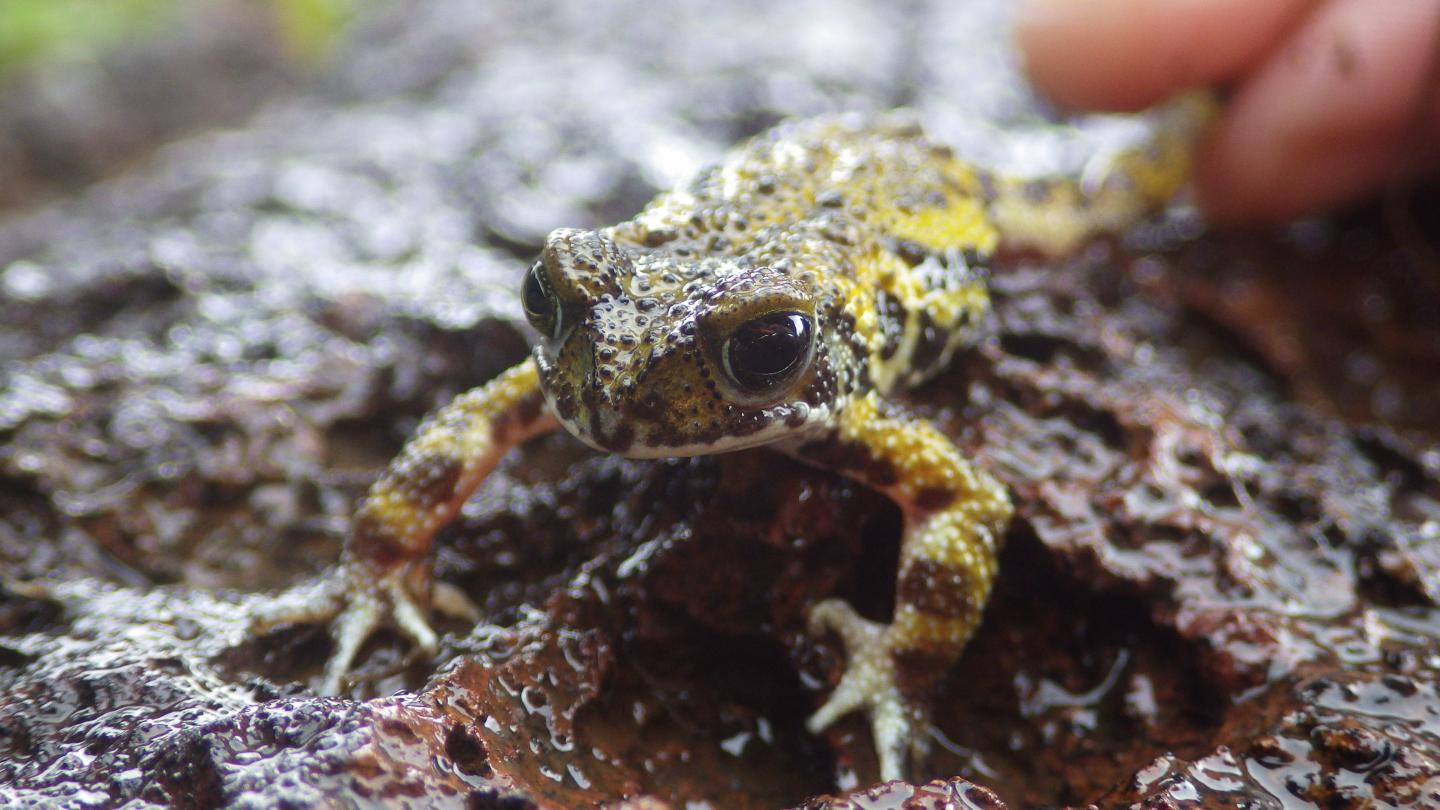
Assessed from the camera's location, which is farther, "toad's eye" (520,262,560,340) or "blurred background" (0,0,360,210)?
"blurred background" (0,0,360,210)

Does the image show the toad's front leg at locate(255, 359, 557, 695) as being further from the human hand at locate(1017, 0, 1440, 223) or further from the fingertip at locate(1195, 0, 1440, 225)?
the fingertip at locate(1195, 0, 1440, 225)

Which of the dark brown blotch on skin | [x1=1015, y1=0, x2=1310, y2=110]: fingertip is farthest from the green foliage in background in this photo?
the dark brown blotch on skin

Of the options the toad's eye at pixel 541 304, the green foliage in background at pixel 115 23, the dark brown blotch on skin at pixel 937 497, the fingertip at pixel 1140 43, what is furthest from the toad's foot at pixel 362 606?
the green foliage in background at pixel 115 23

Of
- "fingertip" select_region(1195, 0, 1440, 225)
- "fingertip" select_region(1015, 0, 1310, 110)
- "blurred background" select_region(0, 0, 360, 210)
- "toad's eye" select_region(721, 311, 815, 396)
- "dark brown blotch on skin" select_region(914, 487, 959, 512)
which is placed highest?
"blurred background" select_region(0, 0, 360, 210)

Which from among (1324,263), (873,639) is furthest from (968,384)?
(1324,263)

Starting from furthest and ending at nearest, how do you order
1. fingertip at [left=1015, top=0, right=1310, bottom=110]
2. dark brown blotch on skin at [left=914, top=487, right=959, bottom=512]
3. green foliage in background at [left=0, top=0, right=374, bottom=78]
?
green foliage in background at [left=0, top=0, right=374, bottom=78]
fingertip at [left=1015, top=0, right=1310, bottom=110]
dark brown blotch on skin at [left=914, top=487, right=959, bottom=512]

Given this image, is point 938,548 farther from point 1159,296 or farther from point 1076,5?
point 1076,5

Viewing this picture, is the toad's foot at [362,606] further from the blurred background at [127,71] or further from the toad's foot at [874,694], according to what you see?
the blurred background at [127,71]
